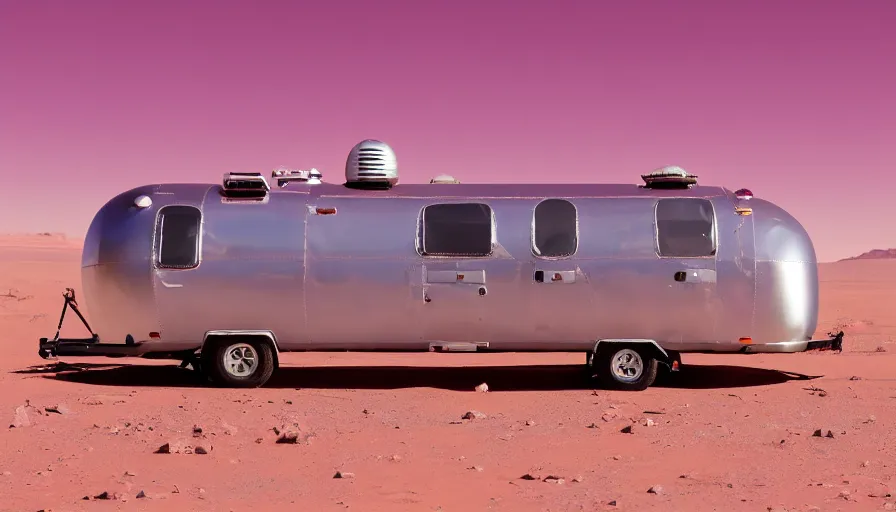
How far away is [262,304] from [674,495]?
701 centimetres

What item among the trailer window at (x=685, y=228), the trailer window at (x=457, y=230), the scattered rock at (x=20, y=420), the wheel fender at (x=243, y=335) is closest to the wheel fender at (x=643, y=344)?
the trailer window at (x=685, y=228)

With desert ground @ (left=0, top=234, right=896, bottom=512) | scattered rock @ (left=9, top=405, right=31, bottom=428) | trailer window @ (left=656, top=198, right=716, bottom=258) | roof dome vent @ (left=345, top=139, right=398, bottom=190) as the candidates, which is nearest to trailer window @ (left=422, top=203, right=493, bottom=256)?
roof dome vent @ (left=345, top=139, right=398, bottom=190)

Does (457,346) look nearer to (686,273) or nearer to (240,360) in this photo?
(240,360)

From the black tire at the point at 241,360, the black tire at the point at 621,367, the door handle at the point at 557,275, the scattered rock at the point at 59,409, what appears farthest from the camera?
the black tire at the point at 241,360

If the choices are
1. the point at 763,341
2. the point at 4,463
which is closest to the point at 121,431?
the point at 4,463

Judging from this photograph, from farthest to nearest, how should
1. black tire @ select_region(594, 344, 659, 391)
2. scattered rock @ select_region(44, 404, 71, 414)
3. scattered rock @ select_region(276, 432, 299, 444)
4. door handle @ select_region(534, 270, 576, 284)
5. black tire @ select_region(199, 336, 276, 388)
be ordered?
black tire @ select_region(199, 336, 276, 388) < black tire @ select_region(594, 344, 659, 391) < door handle @ select_region(534, 270, 576, 284) < scattered rock @ select_region(44, 404, 71, 414) < scattered rock @ select_region(276, 432, 299, 444)

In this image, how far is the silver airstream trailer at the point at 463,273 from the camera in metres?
12.8

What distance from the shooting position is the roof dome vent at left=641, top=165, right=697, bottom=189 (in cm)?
1324

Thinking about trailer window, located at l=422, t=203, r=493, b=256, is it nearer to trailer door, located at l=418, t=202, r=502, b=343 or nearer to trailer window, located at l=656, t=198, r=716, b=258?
trailer door, located at l=418, t=202, r=502, b=343

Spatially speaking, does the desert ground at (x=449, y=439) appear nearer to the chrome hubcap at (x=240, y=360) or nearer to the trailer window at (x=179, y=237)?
the chrome hubcap at (x=240, y=360)

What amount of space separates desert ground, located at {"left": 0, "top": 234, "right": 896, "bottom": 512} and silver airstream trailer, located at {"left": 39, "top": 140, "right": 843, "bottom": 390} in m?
0.81

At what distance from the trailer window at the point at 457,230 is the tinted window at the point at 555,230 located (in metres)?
0.66

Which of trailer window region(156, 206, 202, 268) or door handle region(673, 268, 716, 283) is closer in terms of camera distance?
door handle region(673, 268, 716, 283)

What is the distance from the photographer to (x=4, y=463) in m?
8.54
